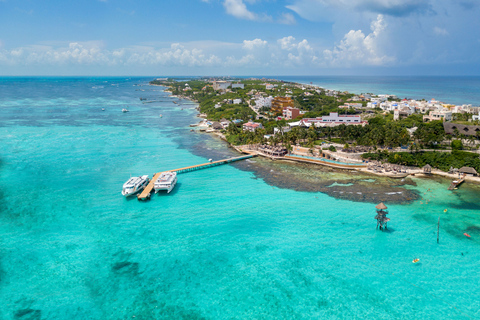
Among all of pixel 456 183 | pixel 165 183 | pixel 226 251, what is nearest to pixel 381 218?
pixel 226 251

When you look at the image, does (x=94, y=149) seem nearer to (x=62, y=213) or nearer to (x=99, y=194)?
(x=99, y=194)

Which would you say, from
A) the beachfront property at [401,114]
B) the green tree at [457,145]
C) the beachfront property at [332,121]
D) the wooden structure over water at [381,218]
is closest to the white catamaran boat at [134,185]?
the wooden structure over water at [381,218]

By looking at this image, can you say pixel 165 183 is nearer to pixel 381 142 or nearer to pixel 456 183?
pixel 456 183

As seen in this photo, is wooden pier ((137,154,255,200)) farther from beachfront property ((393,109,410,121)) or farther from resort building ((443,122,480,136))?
beachfront property ((393,109,410,121))

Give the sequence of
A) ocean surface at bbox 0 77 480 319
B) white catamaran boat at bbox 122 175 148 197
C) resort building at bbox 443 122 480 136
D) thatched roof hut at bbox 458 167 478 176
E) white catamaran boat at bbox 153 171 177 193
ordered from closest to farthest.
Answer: ocean surface at bbox 0 77 480 319 < white catamaran boat at bbox 122 175 148 197 < white catamaran boat at bbox 153 171 177 193 < thatched roof hut at bbox 458 167 478 176 < resort building at bbox 443 122 480 136

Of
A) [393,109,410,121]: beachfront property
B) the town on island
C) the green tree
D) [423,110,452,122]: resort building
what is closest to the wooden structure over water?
the town on island

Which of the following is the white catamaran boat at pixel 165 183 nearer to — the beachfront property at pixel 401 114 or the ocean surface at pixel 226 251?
the ocean surface at pixel 226 251
